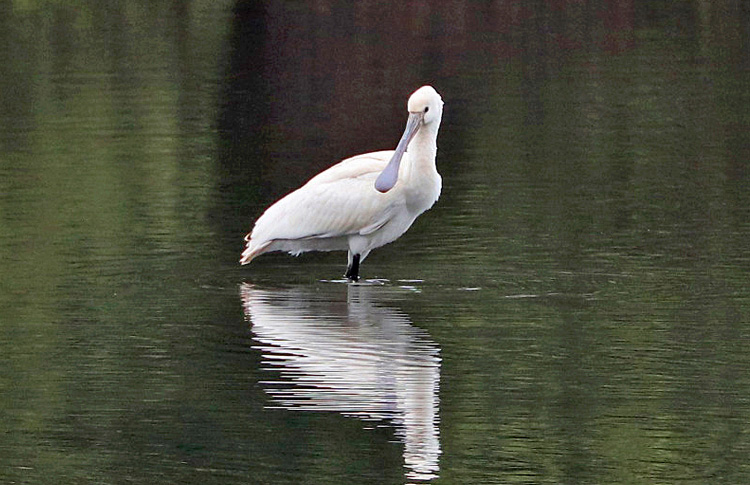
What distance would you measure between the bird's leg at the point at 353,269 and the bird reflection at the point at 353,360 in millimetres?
225

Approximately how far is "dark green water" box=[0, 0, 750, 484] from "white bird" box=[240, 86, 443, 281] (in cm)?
19

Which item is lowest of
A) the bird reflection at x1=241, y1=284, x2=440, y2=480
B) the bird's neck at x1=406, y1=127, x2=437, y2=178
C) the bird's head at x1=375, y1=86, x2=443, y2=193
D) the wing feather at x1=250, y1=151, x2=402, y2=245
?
the bird reflection at x1=241, y1=284, x2=440, y2=480

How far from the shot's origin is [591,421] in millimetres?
7363

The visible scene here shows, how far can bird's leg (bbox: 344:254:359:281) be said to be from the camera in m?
10.6

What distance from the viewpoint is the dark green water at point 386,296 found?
278 inches

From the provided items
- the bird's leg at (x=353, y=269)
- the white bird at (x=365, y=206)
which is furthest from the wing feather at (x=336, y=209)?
the bird's leg at (x=353, y=269)

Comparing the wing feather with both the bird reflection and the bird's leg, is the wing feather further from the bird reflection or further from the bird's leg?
the bird reflection

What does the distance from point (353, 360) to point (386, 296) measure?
1675 millimetres

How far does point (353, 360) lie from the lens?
27.6ft

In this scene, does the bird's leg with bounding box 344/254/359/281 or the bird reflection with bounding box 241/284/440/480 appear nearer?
the bird reflection with bounding box 241/284/440/480

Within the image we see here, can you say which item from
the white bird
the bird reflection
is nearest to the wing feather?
the white bird

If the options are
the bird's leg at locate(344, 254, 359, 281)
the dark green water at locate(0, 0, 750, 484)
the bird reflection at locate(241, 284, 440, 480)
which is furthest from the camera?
the bird's leg at locate(344, 254, 359, 281)

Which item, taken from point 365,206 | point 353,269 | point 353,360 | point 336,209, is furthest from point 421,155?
point 353,360

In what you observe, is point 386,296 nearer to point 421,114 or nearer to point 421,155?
point 421,155
